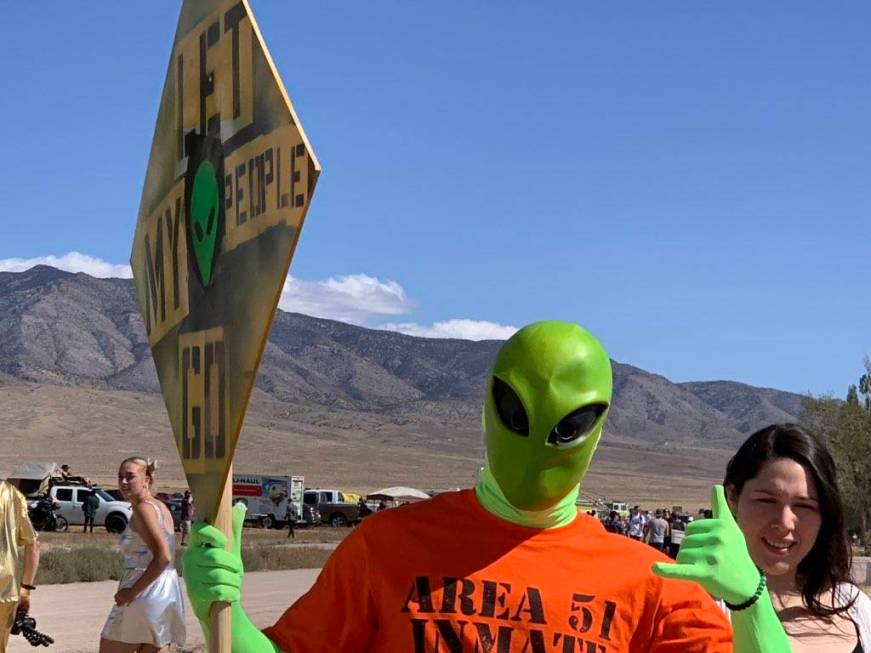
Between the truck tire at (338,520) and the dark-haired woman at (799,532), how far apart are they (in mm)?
47040

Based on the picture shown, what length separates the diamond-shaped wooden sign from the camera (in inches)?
100

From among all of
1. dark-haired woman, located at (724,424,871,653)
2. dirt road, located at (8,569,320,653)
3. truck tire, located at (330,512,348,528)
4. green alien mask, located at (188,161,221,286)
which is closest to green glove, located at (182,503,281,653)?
green alien mask, located at (188,161,221,286)

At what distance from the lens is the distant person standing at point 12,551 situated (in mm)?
7113

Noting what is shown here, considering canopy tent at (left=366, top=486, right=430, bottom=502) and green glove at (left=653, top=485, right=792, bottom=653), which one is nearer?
green glove at (left=653, top=485, right=792, bottom=653)

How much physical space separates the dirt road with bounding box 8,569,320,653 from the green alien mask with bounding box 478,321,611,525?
1040 centimetres

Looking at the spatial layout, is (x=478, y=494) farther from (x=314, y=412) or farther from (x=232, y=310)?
(x=314, y=412)

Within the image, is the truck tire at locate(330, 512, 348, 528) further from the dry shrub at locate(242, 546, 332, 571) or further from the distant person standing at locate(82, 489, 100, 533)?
the dry shrub at locate(242, 546, 332, 571)

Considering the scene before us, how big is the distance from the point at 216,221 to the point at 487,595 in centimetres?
94

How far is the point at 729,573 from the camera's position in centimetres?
253

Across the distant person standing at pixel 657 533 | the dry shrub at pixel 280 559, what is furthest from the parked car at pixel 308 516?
the distant person standing at pixel 657 533

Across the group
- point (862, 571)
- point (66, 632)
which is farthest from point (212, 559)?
point (862, 571)

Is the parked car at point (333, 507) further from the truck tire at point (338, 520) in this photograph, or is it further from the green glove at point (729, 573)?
the green glove at point (729, 573)

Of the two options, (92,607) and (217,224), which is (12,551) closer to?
(217,224)

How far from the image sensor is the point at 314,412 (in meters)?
164
